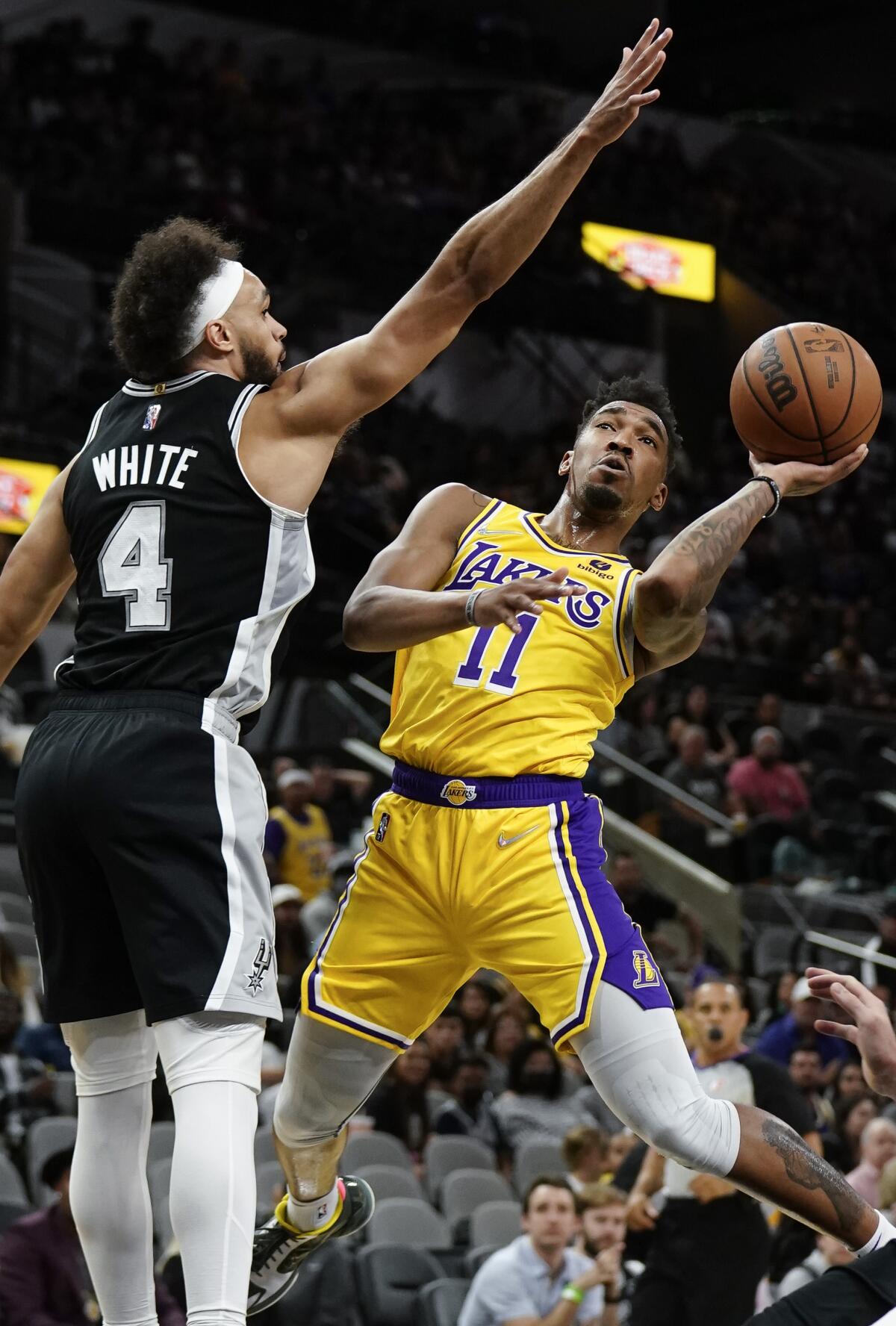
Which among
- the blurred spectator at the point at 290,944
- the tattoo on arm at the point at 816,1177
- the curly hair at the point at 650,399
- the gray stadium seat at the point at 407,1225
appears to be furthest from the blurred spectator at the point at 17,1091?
the curly hair at the point at 650,399

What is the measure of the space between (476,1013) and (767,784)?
211 inches

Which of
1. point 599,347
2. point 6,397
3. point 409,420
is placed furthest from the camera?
point 599,347

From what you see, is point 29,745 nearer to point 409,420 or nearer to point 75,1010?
point 75,1010

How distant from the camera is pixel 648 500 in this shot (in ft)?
16.8

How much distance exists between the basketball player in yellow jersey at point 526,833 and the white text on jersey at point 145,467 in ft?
2.32

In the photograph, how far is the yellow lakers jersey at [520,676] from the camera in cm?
470

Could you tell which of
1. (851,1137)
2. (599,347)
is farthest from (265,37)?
(851,1137)

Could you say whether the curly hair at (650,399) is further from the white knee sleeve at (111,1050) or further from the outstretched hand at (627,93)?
the white knee sleeve at (111,1050)

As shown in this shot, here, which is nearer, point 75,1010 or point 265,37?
point 75,1010

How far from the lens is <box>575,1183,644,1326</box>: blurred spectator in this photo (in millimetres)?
7629

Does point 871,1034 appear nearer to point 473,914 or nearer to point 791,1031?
point 473,914

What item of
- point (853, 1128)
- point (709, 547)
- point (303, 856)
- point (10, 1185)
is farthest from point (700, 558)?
point (303, 856)

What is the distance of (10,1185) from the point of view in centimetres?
798

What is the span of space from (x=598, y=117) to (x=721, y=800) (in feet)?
37.6
